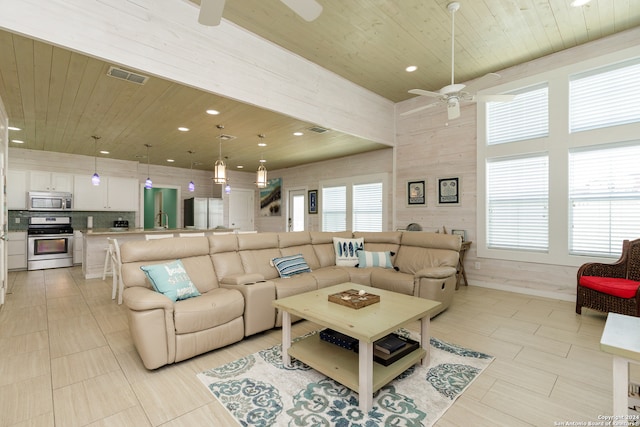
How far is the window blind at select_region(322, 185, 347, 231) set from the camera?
714 centimetres

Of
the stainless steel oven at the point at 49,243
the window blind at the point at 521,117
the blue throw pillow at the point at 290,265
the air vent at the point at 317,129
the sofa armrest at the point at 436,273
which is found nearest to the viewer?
the sofa armrest at the point at 436,273

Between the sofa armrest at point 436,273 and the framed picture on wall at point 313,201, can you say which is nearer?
the sofa armrest at point 436,273

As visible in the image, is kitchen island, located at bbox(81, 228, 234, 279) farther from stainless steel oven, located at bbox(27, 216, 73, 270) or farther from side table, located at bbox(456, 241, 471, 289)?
side table, located at bbox(456, 241, 471, 289)

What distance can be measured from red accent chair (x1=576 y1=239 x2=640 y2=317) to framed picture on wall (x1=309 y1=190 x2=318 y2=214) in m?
5.44

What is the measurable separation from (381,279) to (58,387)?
3217mm

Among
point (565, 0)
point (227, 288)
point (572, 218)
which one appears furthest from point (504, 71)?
point (227, 288)

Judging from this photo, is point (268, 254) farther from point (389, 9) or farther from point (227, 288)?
point (389, 9)

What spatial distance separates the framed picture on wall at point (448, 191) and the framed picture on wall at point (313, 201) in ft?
10.8

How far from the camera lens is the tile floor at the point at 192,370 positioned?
1814 millimetres

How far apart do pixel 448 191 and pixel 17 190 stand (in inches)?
349

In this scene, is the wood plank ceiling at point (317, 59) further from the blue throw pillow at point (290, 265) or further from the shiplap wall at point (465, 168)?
the blue throw pillow at point (290, 265)

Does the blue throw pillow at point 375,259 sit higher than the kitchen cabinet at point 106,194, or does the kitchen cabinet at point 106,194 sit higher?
the kitchen cabinet at point 106,194

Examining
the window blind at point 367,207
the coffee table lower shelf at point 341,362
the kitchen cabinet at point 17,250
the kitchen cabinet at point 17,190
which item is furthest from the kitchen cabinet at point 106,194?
the coffee table lower shelf at point 341,362

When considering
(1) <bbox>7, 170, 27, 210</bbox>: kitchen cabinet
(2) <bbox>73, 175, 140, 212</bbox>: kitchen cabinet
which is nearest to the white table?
(2) <bbox>73, 175, 140, 212</bbox>: kitchen cabinet
